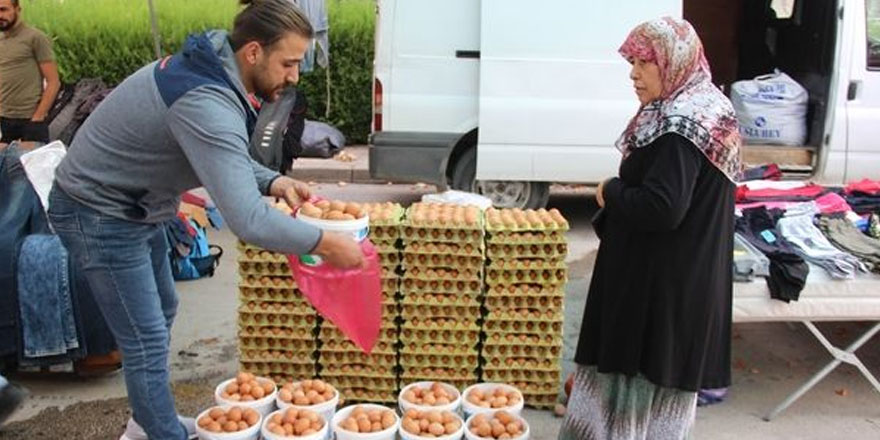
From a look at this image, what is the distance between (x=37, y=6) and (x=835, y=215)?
11.0m

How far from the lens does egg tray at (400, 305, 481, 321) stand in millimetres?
3986

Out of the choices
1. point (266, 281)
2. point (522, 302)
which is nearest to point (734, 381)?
point (522, 302)

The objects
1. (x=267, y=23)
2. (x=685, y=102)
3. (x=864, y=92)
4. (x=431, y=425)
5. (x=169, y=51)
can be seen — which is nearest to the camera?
(x=267, y=23)

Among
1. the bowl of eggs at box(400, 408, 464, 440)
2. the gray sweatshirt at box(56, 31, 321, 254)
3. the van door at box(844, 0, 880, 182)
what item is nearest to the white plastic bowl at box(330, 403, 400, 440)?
the bowl of eggs at box(400, 408, 464, 440)

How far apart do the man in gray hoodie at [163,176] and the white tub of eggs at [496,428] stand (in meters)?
0.99

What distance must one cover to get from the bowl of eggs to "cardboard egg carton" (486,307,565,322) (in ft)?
2.29

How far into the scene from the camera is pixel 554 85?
683 centimetres

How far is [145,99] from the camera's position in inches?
105

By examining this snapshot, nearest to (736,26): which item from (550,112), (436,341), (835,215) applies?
(550,112)

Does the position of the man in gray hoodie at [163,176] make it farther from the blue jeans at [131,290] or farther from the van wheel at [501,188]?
the van wheel at [501,188]

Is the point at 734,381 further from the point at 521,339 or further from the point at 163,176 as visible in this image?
the point at 163,176

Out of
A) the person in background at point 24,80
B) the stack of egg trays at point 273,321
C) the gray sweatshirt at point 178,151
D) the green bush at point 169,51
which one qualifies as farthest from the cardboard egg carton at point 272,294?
the green bush at point 169,51

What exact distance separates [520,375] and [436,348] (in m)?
0.41

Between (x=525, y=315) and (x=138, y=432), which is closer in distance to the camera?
(x=138, y=432)
